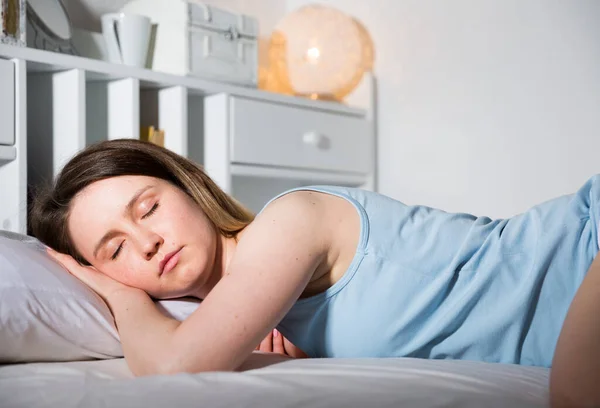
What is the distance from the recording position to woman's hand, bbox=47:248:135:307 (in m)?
1.22

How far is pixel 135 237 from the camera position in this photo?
117cm

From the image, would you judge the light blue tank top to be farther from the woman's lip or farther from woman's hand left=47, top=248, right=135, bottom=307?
woman's hand left=47, top=248, right=135, bottom=307

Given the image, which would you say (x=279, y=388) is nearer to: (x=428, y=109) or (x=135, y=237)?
(x=135, y=237)

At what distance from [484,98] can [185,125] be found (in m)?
1.05

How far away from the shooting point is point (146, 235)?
116cm

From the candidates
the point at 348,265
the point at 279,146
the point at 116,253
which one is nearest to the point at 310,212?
the point at 348,265

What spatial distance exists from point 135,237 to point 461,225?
50 cm

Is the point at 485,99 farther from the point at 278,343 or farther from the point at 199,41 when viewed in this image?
the point at 278,343

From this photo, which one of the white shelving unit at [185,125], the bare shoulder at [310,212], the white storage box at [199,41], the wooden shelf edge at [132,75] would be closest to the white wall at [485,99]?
the white shelving unit at [185,125]

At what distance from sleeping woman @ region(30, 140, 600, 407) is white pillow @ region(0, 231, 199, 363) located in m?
0.04

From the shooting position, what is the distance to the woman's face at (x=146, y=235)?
1161mm

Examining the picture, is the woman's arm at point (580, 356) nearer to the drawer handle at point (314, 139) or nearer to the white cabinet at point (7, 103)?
the white cabinet at point (7, 103)

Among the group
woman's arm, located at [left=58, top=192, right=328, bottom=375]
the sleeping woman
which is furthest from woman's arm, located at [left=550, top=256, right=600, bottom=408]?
woman's arm, located at [left=58, top=192, right=328, bottom=375]

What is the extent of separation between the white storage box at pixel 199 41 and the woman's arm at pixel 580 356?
5.47 ft
